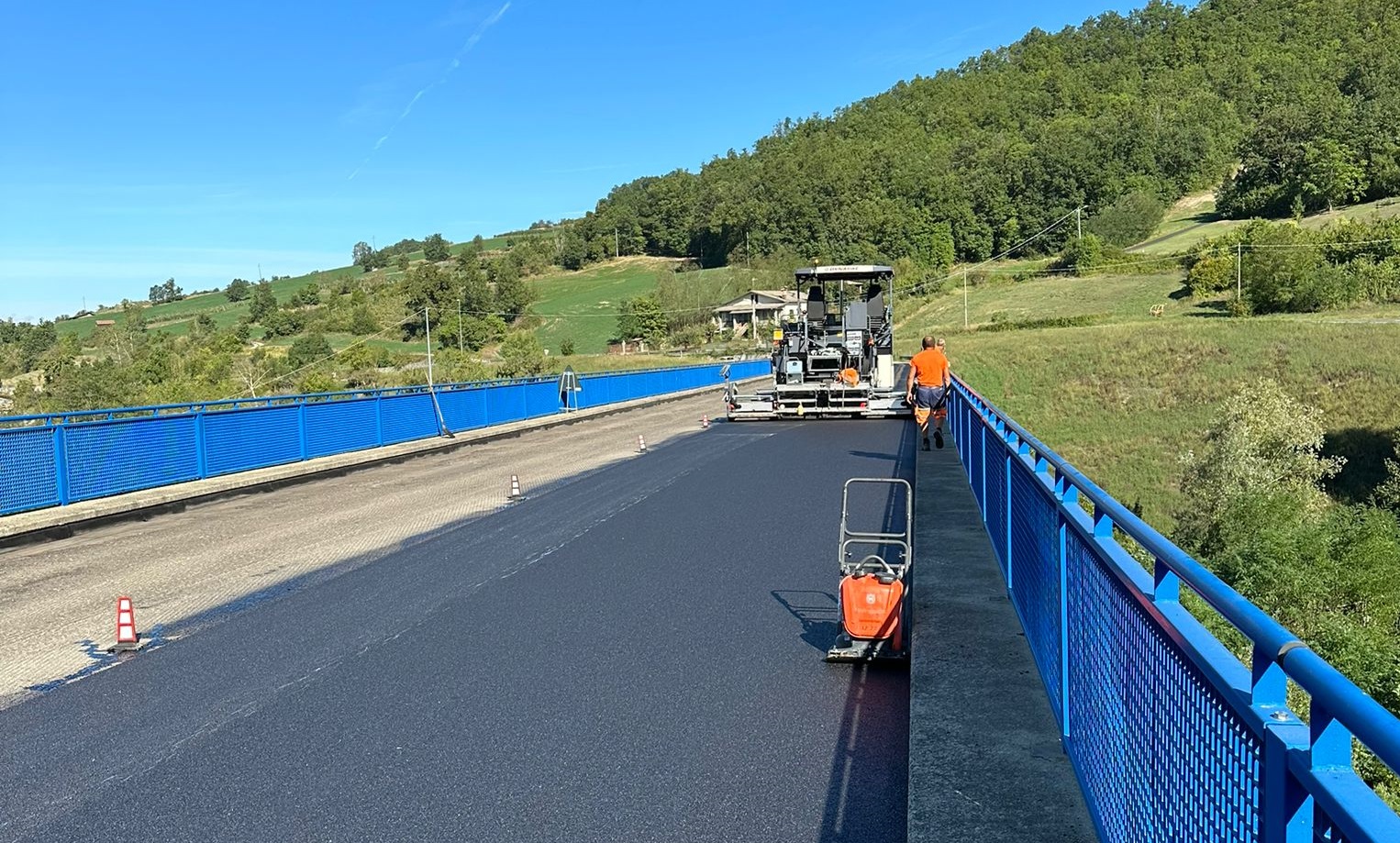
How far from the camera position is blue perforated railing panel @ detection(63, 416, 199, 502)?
14.3 metres

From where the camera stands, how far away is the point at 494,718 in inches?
214

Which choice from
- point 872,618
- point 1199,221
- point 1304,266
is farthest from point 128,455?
point 1199,221

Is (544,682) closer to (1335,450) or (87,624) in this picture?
(87,624)

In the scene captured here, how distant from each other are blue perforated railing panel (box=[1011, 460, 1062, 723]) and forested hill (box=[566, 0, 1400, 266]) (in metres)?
127

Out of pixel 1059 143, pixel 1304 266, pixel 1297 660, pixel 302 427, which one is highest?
pixel 1059 143

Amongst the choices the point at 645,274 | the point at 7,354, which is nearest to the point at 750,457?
the point at 7,354

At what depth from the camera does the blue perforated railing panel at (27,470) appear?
13.2 meters

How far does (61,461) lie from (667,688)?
1153 cm

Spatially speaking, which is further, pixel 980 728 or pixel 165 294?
pixel 165 294

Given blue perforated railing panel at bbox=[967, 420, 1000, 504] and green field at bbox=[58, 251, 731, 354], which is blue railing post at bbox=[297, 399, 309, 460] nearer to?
blue perforated railing panel at bbox=[967, 420, 1000, 504]

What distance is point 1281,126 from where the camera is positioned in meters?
126

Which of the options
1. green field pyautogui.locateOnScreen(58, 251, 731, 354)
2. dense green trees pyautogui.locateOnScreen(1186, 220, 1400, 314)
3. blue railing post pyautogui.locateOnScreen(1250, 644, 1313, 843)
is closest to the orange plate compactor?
blue railing post pyautogui.locateOnScreen(1250, 644, 1313, 843)

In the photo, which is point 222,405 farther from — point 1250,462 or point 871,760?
point 1250,462

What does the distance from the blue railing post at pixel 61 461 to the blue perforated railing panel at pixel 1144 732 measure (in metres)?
13.8
